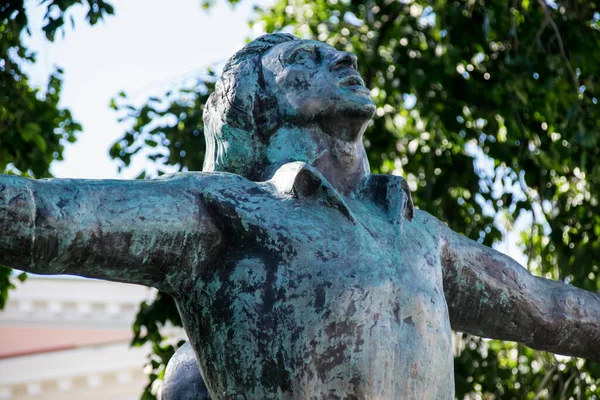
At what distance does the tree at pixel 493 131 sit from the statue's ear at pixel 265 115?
13.6 feet

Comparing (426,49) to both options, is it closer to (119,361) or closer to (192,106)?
(192,106)

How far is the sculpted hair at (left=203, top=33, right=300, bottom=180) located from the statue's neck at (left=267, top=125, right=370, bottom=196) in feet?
0.12

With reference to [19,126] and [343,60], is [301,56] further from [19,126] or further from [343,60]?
[19,126]

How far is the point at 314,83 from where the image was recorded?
10.8 ft

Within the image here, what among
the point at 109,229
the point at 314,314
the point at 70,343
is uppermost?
the point at 70,343

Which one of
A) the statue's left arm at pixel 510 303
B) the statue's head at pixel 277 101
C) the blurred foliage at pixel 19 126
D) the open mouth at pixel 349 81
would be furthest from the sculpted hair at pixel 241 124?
the blurred foliage at pixel 19 126

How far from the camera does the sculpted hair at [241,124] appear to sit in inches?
130

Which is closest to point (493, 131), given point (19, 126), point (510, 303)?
point (19, 126)

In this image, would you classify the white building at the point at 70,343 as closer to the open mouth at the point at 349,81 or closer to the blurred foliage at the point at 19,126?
the blurred foliage at the point at 19,126

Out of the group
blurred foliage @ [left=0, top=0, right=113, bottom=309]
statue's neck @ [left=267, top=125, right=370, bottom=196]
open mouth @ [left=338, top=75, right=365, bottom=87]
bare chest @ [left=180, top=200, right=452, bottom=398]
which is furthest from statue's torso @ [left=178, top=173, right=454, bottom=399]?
blurred foliage @ [left=0, top=0, right=113, bottom=309]

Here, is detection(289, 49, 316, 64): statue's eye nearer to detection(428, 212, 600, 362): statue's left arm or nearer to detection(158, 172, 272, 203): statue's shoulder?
detection(158, 172, 272, 203): statue's shoulder

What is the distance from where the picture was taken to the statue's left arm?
339cm

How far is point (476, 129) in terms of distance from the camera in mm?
8234

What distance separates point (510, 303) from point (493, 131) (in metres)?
4.66
